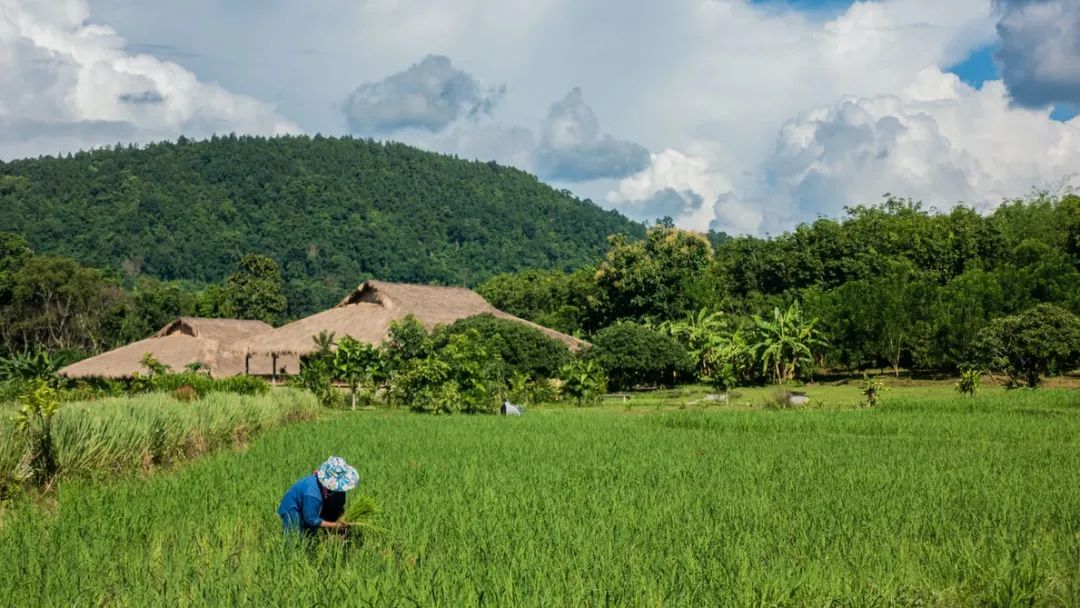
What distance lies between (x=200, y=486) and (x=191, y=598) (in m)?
3.74

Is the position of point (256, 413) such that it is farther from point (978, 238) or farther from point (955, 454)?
point (978, 238)

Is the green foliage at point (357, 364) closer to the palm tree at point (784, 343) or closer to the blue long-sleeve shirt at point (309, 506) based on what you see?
the palm tree at point (784, 343)

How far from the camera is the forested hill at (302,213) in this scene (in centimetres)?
8029

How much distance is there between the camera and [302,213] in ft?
303

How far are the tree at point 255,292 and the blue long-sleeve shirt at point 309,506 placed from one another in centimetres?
4532

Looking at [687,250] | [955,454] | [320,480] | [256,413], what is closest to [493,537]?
[320,480]

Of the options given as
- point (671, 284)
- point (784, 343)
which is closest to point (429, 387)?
point (784, 343)

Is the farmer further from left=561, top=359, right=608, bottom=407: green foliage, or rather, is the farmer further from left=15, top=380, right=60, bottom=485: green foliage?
left=561, top=359, right=608, bottom=407: green foliage

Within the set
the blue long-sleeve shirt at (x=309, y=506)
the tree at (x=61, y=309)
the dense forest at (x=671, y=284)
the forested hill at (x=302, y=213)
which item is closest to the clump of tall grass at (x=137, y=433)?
the blue long-sleeve shirt at (x=309, y=506)

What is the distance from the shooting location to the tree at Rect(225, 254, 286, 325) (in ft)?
164

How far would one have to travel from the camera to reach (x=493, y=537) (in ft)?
18.8

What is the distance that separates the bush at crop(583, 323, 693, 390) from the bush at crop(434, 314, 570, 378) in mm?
1165

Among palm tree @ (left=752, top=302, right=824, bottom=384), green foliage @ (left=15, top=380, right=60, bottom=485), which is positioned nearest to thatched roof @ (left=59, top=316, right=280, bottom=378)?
palm tree @ (left=752, top=302, right=824, bottom=384)

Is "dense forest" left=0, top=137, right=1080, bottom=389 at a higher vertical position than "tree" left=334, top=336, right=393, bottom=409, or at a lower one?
higher
